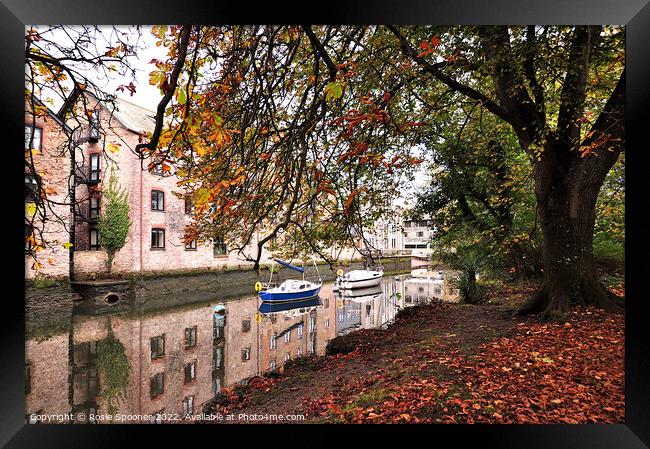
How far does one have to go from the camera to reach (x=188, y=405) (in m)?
1.68

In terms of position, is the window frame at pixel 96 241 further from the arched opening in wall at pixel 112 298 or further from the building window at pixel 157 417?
the building window at pixel 157 417

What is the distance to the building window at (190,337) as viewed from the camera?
1.97 metres

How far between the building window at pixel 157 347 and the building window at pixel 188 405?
1.36 ft

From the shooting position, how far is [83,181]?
182cm

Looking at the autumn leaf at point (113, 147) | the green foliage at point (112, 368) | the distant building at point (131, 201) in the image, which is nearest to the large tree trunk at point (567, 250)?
the distant building at point (131, 201)

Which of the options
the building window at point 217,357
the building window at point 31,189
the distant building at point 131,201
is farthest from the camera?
the building window at point 217,357

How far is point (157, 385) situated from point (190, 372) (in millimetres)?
201

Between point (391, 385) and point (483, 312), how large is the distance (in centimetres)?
111

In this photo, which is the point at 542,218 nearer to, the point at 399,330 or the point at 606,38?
the point at 606,38

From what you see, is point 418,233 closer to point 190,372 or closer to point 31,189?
point 190,372

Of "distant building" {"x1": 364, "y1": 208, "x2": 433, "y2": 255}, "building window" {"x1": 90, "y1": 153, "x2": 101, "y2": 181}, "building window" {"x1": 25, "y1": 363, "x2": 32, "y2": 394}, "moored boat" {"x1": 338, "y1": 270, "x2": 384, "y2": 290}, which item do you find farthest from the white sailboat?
"building window" {"x1": 25, "y1": 363, "x2": 32, "y2": 394}
